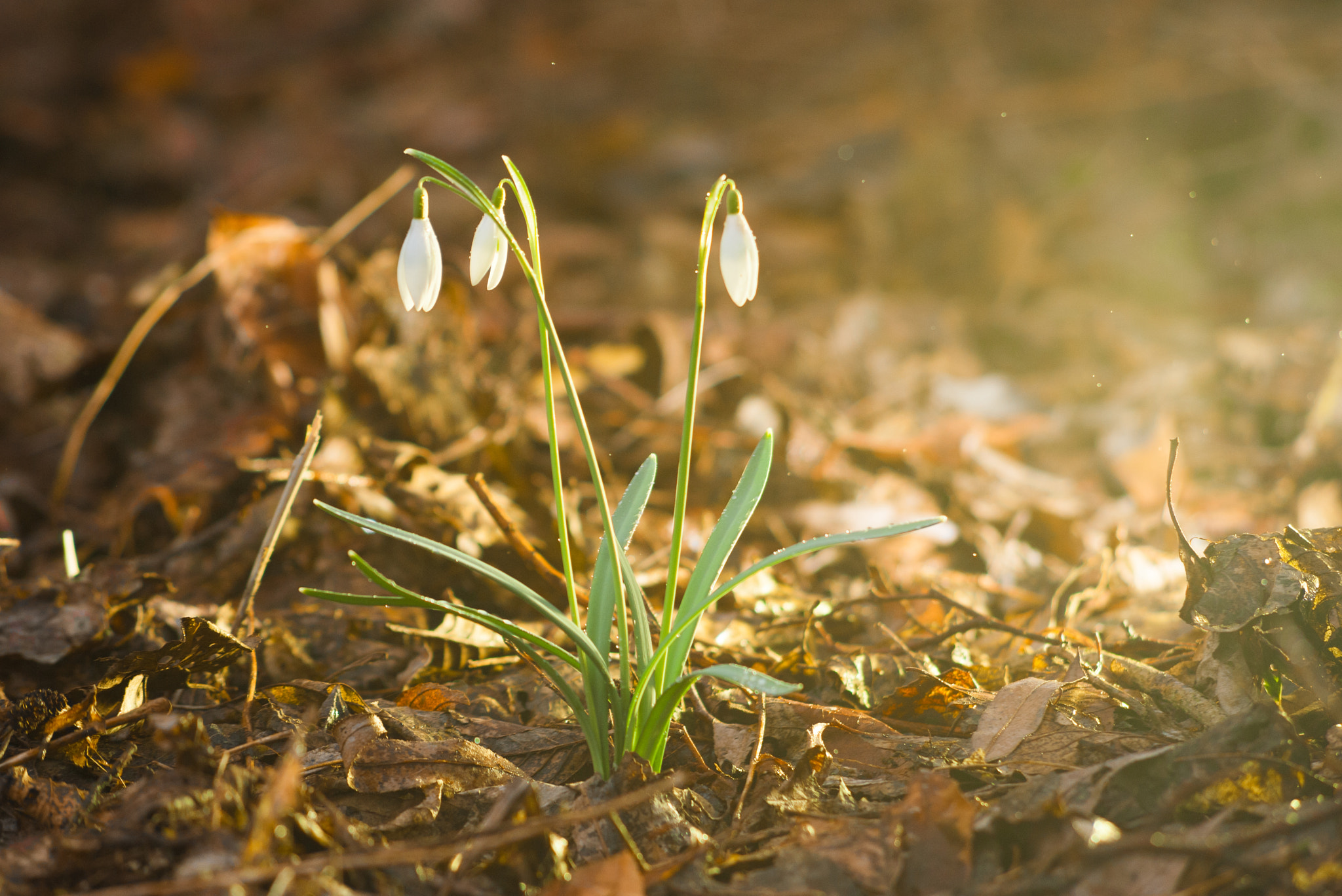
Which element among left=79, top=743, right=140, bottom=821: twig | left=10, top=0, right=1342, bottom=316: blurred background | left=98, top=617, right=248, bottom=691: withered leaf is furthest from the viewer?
left=10, top=0, right=1342, bottom=316: blurred background

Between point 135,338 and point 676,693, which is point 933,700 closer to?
point 676,693

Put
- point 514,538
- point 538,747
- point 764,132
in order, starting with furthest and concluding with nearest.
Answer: point 764,132
point 514,538
point 538,747

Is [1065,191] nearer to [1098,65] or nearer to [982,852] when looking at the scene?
[1098,65]

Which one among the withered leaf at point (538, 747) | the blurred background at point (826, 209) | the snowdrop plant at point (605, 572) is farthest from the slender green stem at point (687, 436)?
the blurred background at point (826, 209)

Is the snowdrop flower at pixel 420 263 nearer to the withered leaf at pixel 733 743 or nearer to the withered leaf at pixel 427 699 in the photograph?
the withered leaf at pixel 427 699

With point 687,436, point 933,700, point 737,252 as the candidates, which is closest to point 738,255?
point 737,252

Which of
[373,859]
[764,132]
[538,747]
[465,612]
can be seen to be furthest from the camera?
[764,132]

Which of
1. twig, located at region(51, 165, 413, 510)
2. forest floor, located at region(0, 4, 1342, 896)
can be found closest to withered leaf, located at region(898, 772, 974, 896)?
forest floor, located at region(0, 4, 1342, 896)

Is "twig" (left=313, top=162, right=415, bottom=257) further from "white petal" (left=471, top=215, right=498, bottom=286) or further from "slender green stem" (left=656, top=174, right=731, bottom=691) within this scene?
"slender green stem" (left=656, top=174, right=731, bottom=691)
